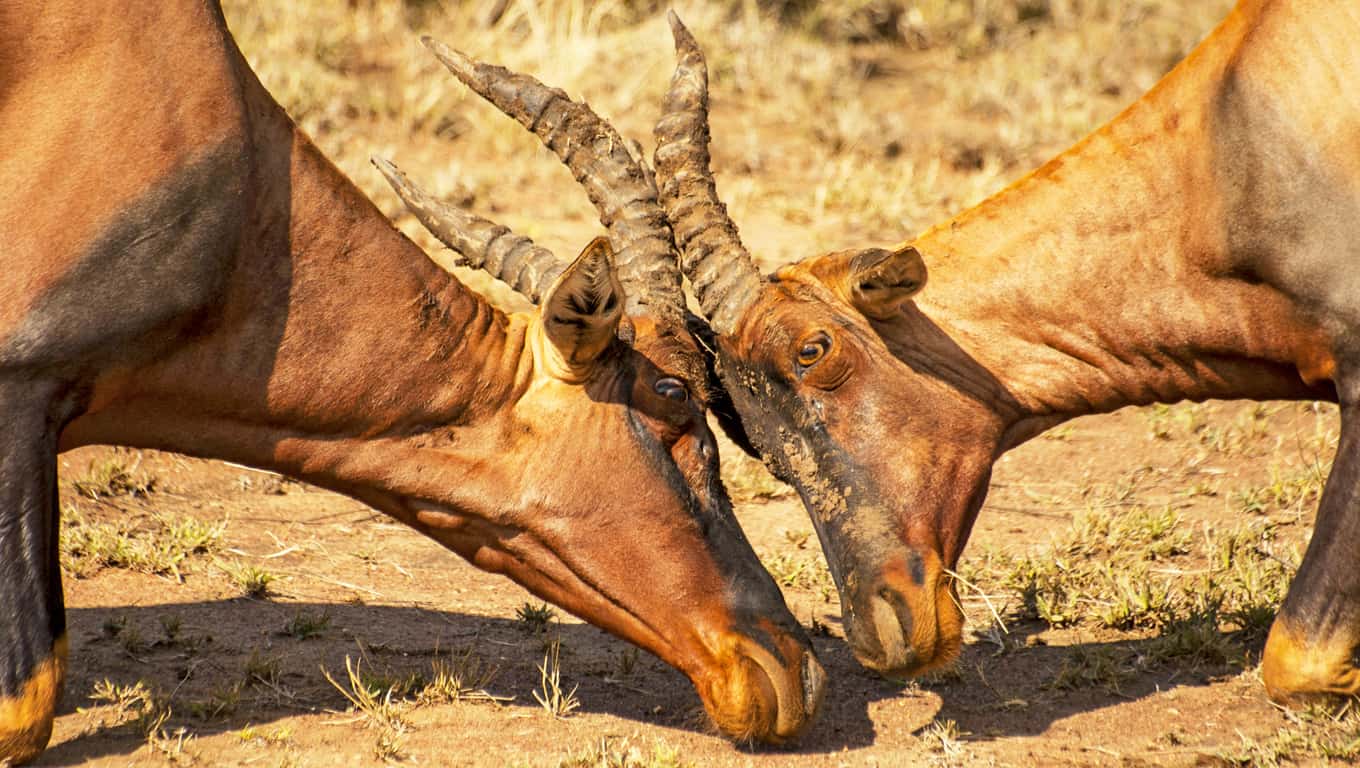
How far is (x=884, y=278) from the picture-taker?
614 centimetres

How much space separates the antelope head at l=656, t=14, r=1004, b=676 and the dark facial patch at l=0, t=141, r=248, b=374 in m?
1.89

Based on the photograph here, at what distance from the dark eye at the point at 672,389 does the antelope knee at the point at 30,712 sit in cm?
215

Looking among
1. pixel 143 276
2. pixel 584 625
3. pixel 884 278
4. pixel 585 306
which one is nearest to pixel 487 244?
pixel 585 306

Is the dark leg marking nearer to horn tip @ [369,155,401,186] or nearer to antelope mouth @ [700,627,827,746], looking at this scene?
horn tip @ [369,155,401,186]

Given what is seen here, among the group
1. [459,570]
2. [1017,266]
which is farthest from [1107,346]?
[459,570]

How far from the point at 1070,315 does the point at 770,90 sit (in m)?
7.66

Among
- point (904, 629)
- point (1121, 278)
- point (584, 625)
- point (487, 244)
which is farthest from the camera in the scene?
point (584, 625)

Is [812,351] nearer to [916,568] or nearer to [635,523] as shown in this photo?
[916,568]

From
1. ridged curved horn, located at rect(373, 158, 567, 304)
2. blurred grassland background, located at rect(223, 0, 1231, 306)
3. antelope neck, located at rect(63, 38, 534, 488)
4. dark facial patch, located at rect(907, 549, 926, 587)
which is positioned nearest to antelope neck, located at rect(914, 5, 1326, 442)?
dark facial patch, located at rect(907, 549, 926, 587)

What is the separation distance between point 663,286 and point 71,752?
2580 mm

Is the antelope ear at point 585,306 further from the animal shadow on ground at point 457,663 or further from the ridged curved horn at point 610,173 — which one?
the animal shadow on ground at point 457,663

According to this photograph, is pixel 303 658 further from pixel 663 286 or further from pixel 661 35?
pixel 661 35

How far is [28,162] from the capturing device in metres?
5.09

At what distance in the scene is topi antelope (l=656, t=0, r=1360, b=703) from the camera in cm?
585
